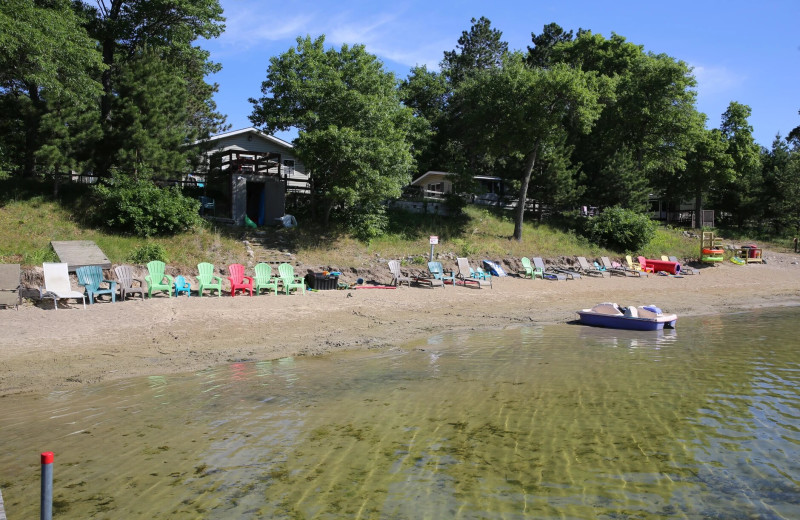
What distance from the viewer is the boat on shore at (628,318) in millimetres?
15023

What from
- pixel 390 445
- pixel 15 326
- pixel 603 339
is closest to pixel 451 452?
pixel 390 445

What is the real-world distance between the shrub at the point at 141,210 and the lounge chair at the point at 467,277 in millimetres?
10775

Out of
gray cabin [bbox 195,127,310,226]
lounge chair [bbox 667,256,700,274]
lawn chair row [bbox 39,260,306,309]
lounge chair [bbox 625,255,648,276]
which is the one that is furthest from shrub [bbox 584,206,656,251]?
lawn chair row [bbox 39,260,306,309]

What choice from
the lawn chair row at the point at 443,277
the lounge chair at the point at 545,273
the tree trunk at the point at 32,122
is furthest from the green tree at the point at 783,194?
the tree trunk at the point at 32,122

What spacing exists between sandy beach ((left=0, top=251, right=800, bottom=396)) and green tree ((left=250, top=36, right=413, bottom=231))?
5.71 meters

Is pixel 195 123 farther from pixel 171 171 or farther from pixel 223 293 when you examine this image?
pixel 223 293

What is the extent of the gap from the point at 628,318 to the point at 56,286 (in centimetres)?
1503

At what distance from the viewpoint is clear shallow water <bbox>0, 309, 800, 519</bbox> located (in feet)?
17.0

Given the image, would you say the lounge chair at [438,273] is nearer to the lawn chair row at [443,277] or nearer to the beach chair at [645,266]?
the lawn chair row at [443,277]

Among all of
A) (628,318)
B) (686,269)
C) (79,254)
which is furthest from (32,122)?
(686,269)

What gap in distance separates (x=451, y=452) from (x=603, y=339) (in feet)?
28.3

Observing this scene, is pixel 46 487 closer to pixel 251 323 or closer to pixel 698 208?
pixel 251 323

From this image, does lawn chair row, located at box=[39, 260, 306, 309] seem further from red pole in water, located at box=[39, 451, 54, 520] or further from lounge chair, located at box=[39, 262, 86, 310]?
red pole in water, located at box=[39, 451, 54, 520]

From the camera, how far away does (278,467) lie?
231 inches
